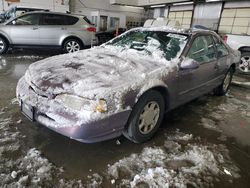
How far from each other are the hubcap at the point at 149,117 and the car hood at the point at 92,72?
0.39 metres

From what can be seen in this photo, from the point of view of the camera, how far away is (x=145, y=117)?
2705 mm

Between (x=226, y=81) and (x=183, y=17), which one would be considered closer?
(x=226, y=81)

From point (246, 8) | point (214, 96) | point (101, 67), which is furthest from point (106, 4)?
point (101, 67)

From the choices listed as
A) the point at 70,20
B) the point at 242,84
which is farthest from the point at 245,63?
the point at 70,20

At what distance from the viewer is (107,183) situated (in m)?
2.11

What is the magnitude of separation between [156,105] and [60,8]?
46.0 ft

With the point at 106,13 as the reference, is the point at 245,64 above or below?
below

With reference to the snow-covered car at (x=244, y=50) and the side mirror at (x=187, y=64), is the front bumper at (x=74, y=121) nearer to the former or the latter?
the side mirror at (x=187, y=64)

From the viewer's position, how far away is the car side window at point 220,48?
411cm

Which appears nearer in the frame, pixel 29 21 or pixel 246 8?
pixel 29 21

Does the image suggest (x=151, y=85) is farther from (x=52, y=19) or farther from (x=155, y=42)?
(x=52, y=19)

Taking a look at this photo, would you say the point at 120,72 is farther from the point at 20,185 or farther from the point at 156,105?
the point at 20,185

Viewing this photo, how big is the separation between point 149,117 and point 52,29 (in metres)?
6.54

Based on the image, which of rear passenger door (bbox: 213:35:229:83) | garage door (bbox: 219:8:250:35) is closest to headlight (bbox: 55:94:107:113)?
rear passenger door (bbox: 213:35:229:83)
